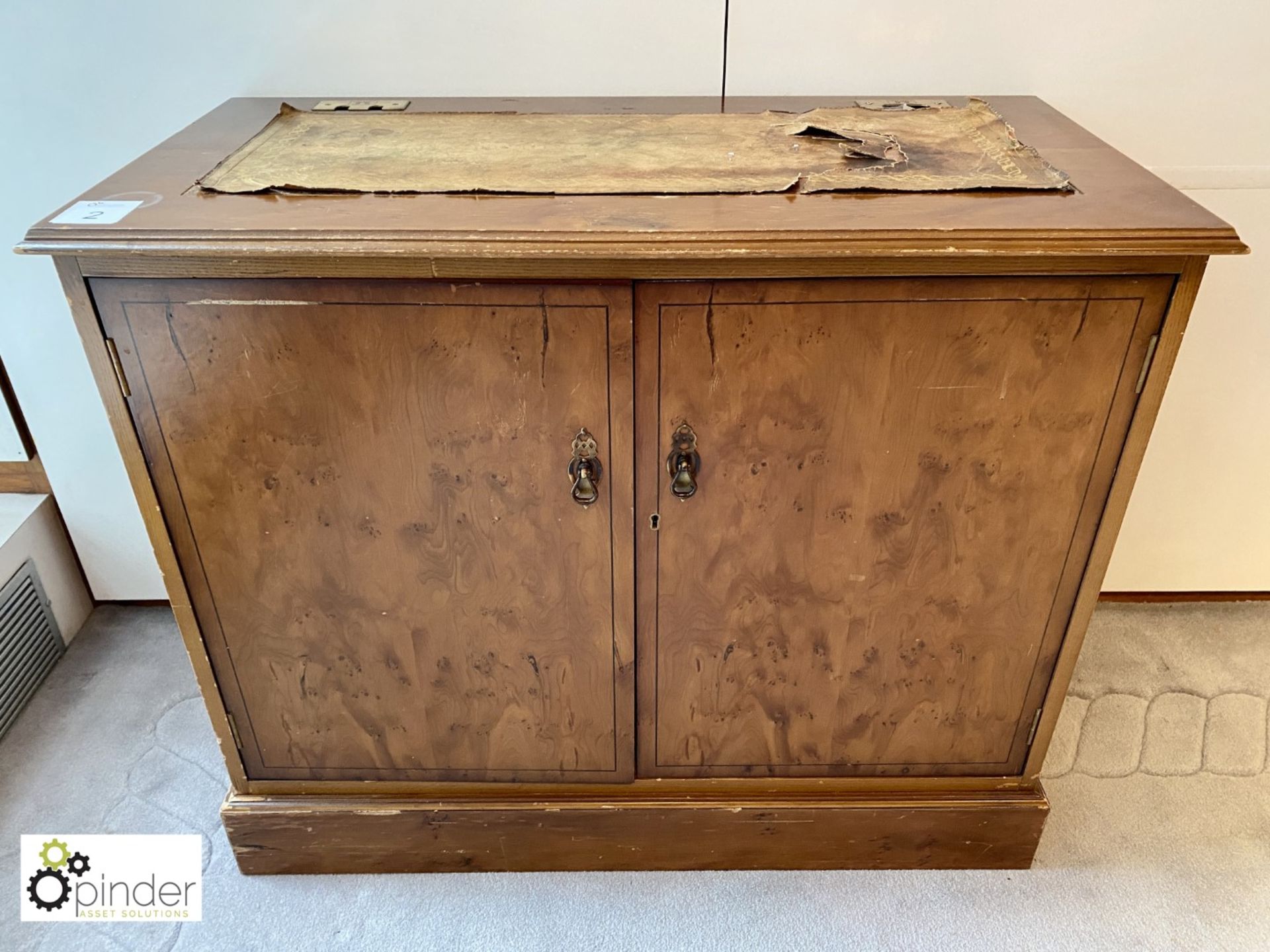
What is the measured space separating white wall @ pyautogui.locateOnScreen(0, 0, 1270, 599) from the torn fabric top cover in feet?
0.40

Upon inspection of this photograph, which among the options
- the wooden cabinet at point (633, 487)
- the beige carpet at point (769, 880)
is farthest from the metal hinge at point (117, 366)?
the beige carpet at point (769, 880)

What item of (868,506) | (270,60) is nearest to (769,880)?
(868,506)

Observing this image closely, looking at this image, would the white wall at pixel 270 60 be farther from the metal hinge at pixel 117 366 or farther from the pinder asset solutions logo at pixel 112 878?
the pinder asset solutions logo at pixel 112 878

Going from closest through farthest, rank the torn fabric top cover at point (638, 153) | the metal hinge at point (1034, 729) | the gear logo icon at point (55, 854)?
1. the torn fabric top cover at point (638, 153)
2. the metal hinge at point (1034, 729)
3. the gear logo icon at point (55, 854)

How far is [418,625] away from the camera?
1187 millimetres

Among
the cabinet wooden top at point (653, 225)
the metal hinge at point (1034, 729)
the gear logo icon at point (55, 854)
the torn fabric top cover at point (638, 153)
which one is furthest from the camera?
the gear logo icon at point (55, 854)

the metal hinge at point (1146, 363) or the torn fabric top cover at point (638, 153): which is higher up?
the torn fabric top cover at point (638, 153)

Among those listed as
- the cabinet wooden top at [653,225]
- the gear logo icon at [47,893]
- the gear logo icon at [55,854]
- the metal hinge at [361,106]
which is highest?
the metal hinge at [361,106]

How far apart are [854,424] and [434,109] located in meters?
0.75

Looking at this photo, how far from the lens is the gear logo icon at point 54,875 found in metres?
1.34

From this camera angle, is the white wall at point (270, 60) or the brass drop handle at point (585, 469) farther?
the white wall at point (270, 60)

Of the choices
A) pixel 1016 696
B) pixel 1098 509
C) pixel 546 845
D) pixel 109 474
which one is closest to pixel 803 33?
pixel 1098 509

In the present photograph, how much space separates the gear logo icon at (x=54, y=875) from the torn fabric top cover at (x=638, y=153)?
105cm

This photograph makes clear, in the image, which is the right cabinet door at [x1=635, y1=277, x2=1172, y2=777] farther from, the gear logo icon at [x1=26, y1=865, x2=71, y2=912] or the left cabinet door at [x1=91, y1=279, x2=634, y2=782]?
the gear logo icon at [x1=26, y1=865, x2=71, y2=912]
